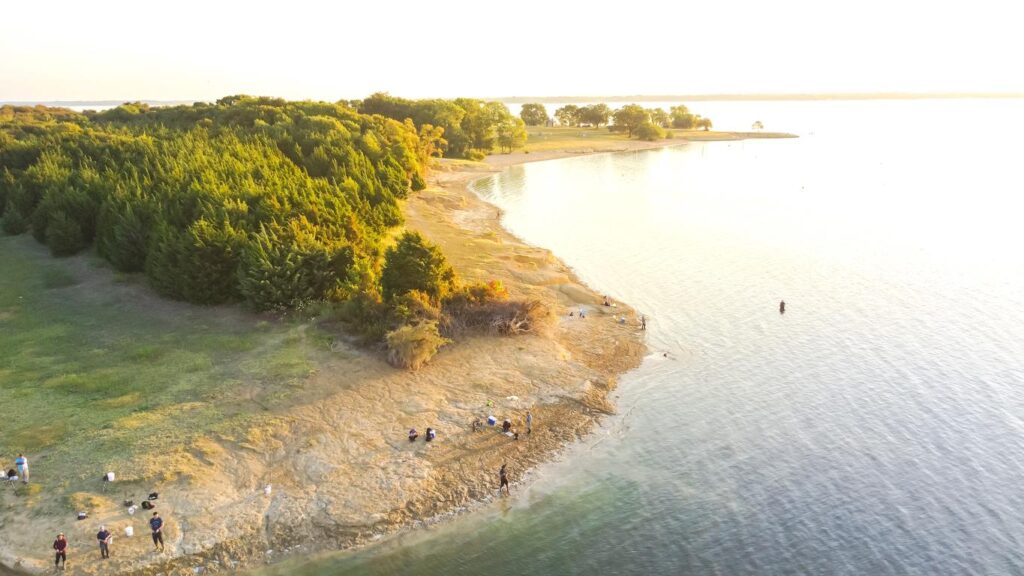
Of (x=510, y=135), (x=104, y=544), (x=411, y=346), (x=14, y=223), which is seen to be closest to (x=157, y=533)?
(x=104, y=544)

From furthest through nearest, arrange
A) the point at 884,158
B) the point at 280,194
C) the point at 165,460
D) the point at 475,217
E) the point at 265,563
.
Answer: the point at 884,158, the point at 475,217, the point at 280,194, the point at 165,460, the point at 265,563

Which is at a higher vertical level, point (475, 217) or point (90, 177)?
point (90, 177)

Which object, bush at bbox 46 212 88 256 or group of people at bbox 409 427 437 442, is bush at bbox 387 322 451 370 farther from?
bush at bbox 46 212 88 256

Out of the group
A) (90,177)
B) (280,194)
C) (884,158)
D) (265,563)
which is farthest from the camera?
(884,158)

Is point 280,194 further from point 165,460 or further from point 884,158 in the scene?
point 884,158

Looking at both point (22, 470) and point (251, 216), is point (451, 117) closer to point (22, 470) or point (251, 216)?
point (251, 216)

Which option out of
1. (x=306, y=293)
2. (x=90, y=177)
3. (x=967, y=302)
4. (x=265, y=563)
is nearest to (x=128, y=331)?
(x=306, y=293)

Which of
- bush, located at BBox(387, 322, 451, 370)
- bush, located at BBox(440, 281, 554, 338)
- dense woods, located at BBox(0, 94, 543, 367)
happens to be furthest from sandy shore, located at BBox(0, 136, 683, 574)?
dense woods, located at BBox(0, 94, 543, 367)

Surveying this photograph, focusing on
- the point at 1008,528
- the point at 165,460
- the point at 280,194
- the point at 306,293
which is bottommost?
the point at 1008,528

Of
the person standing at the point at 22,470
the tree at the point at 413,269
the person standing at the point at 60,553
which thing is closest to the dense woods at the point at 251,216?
the tree at the point at 413,269
